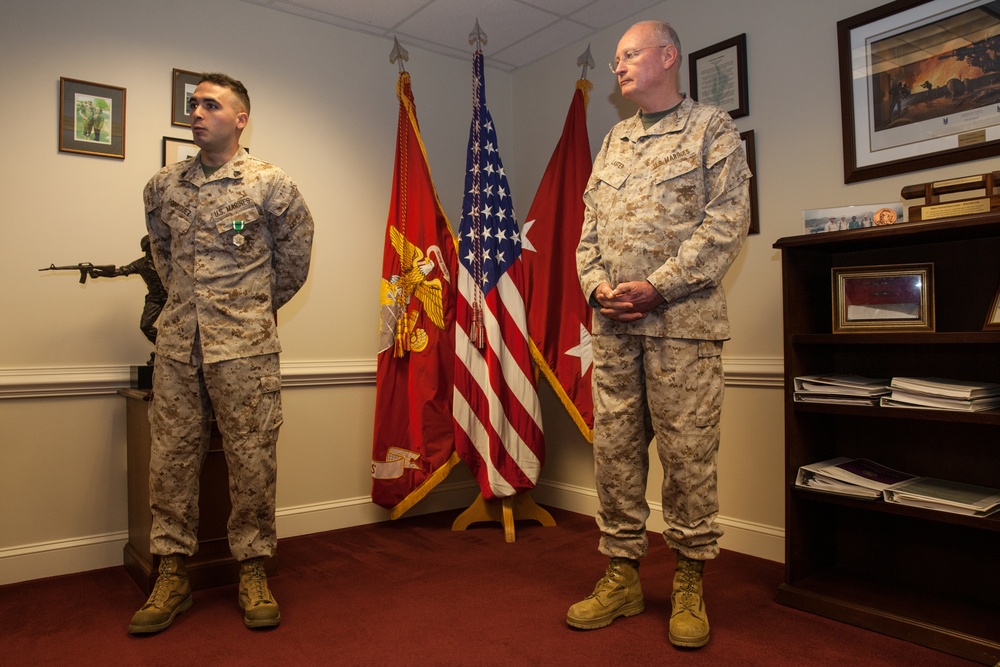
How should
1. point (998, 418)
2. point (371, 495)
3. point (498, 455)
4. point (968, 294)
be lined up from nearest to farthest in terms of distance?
point (998, 418)
point (968, 294)
point (498, 455)
point (371, 495)

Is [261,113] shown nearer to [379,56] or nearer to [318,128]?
[318,128]

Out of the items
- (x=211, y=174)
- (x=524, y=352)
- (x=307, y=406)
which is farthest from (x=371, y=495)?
(x=211, y=174)

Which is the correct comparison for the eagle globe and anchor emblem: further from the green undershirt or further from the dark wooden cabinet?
the green undershirt

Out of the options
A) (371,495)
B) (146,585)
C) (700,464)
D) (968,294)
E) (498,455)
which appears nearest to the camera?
(700,464)

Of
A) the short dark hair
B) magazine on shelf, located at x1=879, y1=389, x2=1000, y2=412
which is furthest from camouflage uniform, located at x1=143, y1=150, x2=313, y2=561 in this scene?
magazine on shelf, located at x1=879, y1=389, x2=1000, y2=412

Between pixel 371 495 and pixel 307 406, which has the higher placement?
pixel 307 406

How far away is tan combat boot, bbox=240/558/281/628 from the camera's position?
6.51ft

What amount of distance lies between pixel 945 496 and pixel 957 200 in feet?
2.66

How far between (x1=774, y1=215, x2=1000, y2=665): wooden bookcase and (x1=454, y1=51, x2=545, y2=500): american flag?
121cm

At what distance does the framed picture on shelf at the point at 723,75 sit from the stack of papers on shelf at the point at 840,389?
116 cm

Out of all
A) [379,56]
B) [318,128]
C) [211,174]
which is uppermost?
[379,56]

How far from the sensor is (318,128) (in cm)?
321

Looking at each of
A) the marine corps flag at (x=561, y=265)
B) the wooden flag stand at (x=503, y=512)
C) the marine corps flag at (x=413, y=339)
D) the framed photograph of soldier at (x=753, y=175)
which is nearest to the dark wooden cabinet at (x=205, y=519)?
the marine corps flag at (x=413, y=339)

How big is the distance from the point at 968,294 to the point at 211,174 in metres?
2.30
